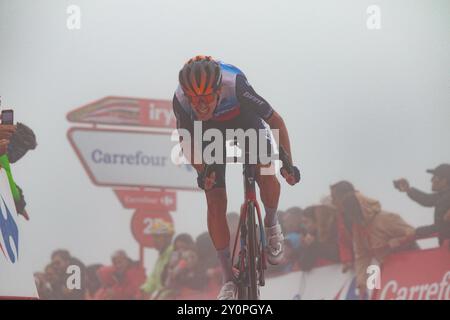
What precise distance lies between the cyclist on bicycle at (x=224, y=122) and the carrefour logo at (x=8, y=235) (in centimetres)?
111

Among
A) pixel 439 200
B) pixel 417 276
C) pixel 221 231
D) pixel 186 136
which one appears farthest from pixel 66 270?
pixel 439 200

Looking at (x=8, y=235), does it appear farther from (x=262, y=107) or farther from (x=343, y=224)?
(x=343, y=224)

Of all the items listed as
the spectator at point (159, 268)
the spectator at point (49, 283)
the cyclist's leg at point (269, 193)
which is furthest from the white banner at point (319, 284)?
the spectator at point (49, 283)

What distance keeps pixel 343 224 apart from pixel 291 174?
1.45 ft

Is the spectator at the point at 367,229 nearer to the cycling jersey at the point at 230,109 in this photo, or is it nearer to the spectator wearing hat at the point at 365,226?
the spectator wearing hat at the point at 365,226

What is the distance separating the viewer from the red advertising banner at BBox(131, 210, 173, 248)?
4277mm

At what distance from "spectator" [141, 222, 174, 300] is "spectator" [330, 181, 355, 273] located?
1.00 metres

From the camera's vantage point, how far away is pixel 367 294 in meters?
4.35

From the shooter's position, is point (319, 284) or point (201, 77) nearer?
point (201, 77)

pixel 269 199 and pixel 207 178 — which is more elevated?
pixel 207 178

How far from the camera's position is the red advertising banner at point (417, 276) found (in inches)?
172

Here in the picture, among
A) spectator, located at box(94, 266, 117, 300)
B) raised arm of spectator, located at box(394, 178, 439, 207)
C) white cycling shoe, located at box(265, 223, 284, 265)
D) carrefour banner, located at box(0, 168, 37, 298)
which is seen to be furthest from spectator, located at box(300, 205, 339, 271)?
carrefour banner, located at box(0, 168, 37, 298)

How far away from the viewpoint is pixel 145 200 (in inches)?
169

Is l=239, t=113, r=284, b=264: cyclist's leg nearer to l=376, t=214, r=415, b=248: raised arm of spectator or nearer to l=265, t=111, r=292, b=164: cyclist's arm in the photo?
l=265, t=111, r=292, b=164: cyclist's arm
